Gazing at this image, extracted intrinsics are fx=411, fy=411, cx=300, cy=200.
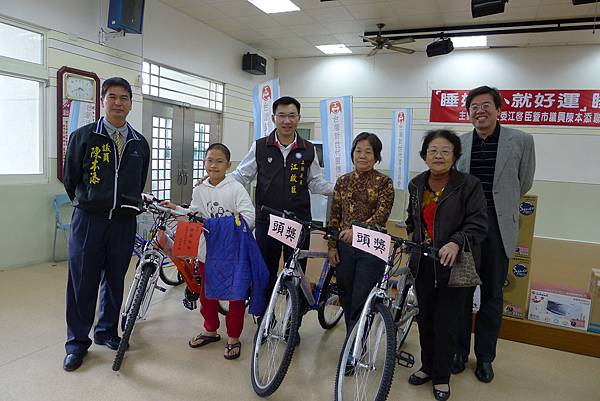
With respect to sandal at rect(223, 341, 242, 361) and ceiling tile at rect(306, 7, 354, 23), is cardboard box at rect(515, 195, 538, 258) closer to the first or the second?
sandal at rect(223, 341, 242, 361)

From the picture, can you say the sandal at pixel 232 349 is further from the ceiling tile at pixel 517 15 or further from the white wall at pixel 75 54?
the ceiling tile at pixel 517 15

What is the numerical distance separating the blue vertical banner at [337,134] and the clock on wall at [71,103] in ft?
8.48

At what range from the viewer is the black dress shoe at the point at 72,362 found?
2.16 meters

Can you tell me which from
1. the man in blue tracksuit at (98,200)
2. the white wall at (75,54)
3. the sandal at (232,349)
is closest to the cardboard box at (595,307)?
the sandal at (232,349)

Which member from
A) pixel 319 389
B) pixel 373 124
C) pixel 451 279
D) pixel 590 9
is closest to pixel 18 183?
pixel 319 389

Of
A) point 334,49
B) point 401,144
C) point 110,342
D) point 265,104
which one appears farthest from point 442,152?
point 334,49

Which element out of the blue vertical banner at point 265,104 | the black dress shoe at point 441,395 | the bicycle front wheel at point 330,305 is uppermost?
the blue vertical banner at point 265,104

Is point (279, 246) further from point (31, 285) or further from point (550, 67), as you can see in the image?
point (550, 67)

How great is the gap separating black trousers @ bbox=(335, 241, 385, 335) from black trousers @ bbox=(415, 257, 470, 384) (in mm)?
227

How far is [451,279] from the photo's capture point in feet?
6.30

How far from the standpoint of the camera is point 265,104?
4.46 meters

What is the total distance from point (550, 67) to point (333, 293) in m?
6.07

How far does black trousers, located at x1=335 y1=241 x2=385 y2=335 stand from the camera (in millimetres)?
2129

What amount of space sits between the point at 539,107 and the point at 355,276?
6006 mm
